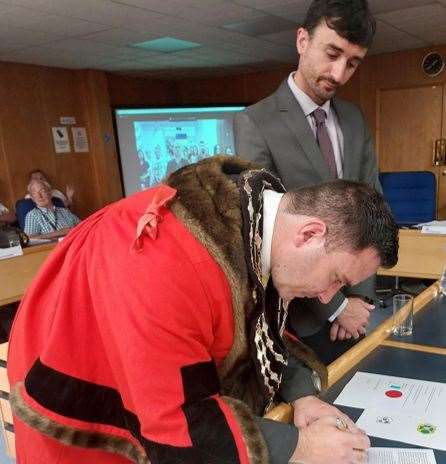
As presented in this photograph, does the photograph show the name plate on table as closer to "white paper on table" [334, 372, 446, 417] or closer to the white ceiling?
the white ceiling

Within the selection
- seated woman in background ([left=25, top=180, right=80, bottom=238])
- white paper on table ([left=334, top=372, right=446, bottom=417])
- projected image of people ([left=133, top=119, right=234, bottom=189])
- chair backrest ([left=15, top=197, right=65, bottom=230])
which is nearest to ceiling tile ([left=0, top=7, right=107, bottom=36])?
seated woman in background ([left=25, top=180, right=80, bottom=238])

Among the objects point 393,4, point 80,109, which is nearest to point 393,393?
point 393,4

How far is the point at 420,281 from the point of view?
3.99 m

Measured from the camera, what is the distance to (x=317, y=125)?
144cm

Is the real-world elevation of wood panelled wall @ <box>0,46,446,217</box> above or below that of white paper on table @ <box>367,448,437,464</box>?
above

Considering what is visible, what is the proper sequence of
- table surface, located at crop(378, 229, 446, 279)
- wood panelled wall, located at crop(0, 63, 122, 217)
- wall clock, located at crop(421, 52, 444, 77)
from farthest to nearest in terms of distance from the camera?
wall clock, located at crop(421, 52, 444, 77) < wood panelled wall, located at crop(0, 63, 122, 217) < table surface, located at crop(378, 229, 446, 279)

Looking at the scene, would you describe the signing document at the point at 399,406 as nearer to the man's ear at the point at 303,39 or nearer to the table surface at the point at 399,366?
the table surface at the point at 399,366

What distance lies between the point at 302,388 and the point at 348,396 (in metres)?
0.11

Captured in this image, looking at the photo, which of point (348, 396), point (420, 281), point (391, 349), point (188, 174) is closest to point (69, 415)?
point (188, 174)

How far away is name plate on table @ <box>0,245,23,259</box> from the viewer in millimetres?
2869

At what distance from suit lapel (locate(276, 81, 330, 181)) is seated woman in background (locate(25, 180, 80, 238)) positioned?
3317 millimetres

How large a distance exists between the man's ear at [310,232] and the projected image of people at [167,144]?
16.4ft

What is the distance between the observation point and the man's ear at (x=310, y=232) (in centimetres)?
81

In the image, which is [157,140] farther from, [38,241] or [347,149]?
[347,149]
